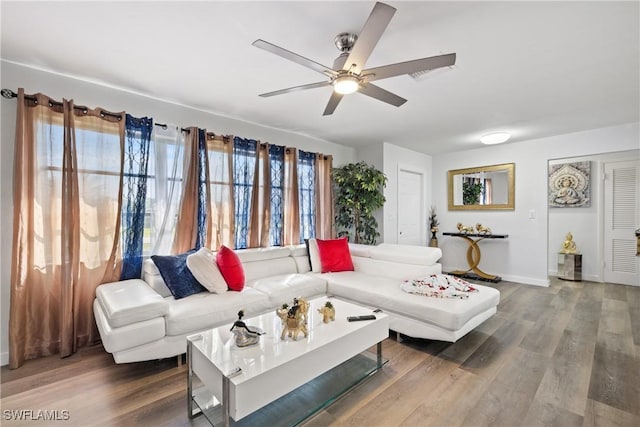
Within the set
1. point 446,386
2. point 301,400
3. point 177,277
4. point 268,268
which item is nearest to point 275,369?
point 301,400

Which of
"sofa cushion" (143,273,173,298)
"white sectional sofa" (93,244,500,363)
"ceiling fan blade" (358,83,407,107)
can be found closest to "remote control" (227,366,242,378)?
"white sectional sofa" (93,244,500,363)

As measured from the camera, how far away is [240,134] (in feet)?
12.1

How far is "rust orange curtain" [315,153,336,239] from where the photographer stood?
4.50 meters

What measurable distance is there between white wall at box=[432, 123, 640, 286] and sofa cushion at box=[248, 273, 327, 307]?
11.7 feet

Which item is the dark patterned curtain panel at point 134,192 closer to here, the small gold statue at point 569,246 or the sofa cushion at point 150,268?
the sofa cushion at point 150,268

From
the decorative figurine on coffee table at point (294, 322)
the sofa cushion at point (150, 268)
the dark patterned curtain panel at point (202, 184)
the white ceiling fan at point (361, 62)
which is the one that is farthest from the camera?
the dark patterned curtain panel at point (202, 184)

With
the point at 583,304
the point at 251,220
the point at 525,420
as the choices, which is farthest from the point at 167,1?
the point at 583,304

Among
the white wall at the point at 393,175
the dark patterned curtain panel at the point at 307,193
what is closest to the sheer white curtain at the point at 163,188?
the dark patterned curtain panel at the point at 307,193

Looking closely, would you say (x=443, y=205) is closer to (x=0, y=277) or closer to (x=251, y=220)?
(x=251, y=220)

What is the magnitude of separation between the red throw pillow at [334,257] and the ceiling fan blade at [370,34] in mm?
2322

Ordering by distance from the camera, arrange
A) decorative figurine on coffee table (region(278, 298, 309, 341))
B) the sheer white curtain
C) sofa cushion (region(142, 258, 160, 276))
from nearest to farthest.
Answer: decorative figurine on coffee table (region(278, 298, 309, 341)) → sofa cushion (region(142, 258, 160, 276)) → the sheer white curtain

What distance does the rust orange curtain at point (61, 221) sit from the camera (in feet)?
7.43

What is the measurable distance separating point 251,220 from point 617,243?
5915 mm

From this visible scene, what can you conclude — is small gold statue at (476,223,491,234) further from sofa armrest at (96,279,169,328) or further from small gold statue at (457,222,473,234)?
sofa armrest at (96,279,169,328)
